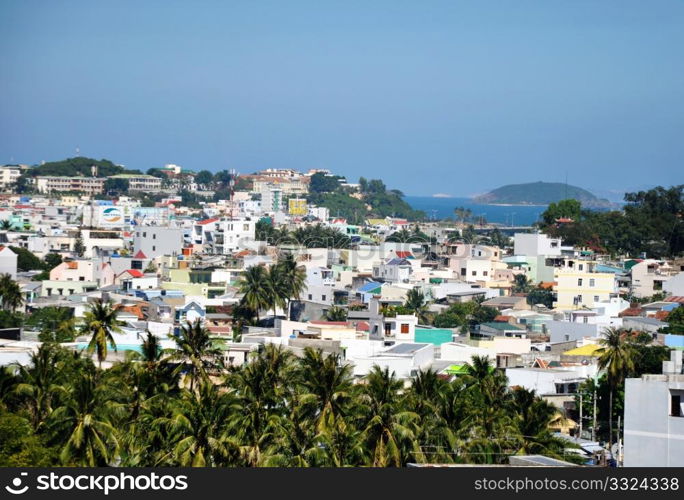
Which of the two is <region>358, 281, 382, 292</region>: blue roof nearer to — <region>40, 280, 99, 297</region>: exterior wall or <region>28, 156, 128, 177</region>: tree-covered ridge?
<region>40, 280, 99, 297</region>: exterior wall

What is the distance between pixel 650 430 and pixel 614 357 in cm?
646

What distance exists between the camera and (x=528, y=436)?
17.0 m

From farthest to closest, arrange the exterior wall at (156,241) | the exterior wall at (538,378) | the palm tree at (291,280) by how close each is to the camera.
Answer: the exterior wall at (156,241), the palm tree at (291,280), the exterior wall at (538,378)

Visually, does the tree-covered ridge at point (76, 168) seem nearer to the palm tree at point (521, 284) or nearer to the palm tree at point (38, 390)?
the palm tree at point (521, 284)

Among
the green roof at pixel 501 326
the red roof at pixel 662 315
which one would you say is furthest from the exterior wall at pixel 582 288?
the green roof at pixel 501 326

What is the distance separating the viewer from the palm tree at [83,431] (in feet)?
50.4

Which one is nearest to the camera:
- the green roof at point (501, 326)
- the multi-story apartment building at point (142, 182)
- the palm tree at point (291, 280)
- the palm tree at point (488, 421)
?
the palm tree at point (488, 421)

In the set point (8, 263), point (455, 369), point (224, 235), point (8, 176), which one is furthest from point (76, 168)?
point (455, 369)

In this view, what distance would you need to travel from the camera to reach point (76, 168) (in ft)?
429

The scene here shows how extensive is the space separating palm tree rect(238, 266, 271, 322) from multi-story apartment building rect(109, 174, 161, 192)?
8413 centimetres

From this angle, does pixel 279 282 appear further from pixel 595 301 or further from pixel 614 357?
pixel 614 357

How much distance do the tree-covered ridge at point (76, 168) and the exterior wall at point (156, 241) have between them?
239ft

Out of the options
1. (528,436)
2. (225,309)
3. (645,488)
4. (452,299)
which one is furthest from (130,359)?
(452,299)

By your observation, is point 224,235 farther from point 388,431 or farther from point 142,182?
point 142,182
